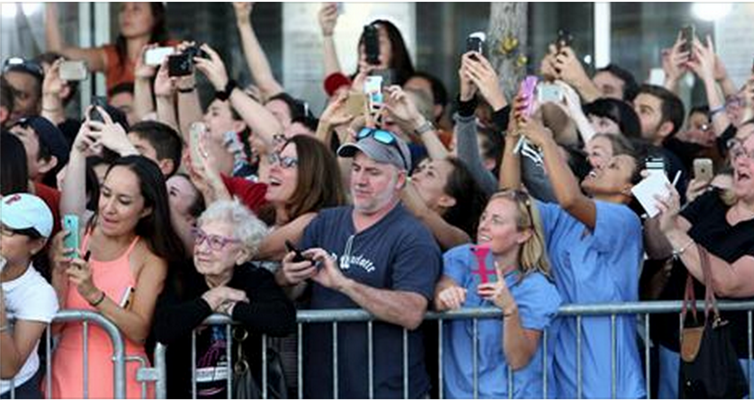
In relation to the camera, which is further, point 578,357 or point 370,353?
point 578,357

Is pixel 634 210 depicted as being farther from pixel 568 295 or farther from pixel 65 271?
pixel 65 271

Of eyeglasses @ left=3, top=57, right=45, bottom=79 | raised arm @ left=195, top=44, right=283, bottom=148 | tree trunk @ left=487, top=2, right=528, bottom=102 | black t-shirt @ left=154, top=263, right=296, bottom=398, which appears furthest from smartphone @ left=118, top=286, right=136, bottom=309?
tree trunk @ left=487, top=2, right=528, bottom=102

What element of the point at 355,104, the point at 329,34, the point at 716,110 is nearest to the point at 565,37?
the point at 329,34

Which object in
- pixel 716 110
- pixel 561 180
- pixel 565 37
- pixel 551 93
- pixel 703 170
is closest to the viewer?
pixel 561 180

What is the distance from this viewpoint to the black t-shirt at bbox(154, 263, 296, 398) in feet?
21.0

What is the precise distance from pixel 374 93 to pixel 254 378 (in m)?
1.60

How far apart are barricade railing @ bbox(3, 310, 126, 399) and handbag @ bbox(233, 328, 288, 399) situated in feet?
1.53

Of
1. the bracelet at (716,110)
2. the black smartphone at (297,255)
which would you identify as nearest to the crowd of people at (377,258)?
the black smartphone at (297,255)

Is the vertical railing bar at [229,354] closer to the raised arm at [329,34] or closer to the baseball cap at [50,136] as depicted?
the baseball cap at [50,136]

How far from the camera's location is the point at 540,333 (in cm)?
654

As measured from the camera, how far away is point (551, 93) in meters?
8.05

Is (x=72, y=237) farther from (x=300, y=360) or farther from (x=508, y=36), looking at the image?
(x=508, y=36)

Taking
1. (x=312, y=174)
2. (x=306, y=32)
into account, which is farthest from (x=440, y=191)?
(x=306, y=32)

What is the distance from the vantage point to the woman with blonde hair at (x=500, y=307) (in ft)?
21.2
